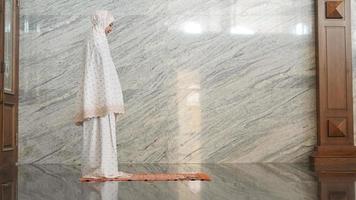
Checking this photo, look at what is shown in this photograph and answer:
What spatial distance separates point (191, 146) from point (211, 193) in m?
3.42

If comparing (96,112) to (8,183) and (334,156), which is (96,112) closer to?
(8,183)

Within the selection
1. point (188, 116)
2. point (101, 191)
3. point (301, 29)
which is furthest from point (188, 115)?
point (101, 191)

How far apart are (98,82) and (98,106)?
0.23 meters

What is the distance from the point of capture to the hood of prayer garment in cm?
523

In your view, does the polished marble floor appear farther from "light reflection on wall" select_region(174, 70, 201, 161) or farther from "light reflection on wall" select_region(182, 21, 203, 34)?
"light reflection on wall" select_region(182, 21, 203, 34)

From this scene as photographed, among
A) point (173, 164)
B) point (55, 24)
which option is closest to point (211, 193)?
point (173, 164)

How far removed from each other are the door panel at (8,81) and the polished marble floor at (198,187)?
0.67 metres

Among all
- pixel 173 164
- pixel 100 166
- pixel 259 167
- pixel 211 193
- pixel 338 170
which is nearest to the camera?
pixel 211 193

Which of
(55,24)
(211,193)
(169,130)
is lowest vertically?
(211,193)

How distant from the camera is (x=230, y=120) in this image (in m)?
7.50

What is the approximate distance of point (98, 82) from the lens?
5.31 meters

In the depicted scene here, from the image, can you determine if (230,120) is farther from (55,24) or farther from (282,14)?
(55,24)

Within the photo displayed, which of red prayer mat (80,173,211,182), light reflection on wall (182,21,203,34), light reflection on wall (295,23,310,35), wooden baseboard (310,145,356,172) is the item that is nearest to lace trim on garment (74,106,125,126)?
red prayer mat (80,173,211,182)

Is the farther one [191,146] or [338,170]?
[191,146]
